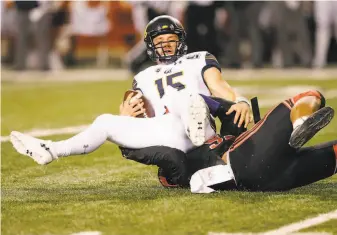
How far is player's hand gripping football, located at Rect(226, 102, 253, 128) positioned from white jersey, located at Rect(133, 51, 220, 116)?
330 millimetres

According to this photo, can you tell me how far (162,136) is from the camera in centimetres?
583

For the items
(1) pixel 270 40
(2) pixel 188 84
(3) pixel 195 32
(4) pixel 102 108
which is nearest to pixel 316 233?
(2) pixel 188 84

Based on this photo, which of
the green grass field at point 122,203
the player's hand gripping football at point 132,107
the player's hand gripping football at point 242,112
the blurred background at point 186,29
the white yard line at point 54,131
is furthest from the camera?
the blurred background at point 186,29

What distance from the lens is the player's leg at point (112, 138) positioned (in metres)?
5.69

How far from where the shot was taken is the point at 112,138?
579 centimetres

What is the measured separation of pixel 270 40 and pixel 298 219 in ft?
47.5

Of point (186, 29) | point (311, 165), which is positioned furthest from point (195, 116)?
point (186, 29)

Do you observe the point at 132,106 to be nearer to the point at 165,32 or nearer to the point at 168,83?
the point at 168,83

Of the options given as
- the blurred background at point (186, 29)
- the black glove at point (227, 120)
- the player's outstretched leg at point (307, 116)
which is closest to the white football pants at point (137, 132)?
the black glove at point (227, 120)

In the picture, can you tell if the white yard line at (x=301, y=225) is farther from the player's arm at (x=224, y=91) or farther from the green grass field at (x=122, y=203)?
the player's arm at (x=224, y=91)

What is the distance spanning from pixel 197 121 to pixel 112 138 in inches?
21.6

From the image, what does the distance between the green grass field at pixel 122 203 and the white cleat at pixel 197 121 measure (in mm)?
359

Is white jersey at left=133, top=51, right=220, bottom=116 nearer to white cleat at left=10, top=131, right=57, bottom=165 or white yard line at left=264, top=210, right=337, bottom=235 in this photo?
white cleat at left=10, top=131, right=57, bottom=165

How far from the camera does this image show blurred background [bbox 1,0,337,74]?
55.2ft
